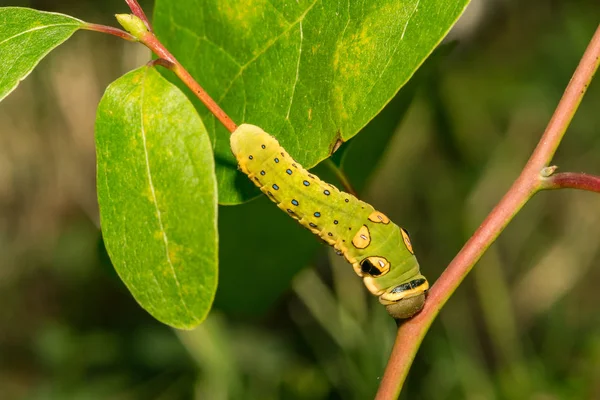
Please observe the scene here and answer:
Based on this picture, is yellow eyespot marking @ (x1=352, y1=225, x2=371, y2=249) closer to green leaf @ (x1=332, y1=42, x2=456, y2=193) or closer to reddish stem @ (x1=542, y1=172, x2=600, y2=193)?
reddish stem @ (x1=542, y1=172, x2=600, y2=193)

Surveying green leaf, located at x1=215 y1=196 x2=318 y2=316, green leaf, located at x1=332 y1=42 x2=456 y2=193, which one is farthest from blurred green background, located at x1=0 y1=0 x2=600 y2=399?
green leaf, located at x1=332 y1=42 x2=456 y2=193

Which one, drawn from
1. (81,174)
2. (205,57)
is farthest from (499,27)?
(205,57)

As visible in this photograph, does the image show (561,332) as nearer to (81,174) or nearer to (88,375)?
(88,375)

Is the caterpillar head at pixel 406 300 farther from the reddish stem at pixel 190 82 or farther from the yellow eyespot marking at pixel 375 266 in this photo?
the reddish stem at pixel 190 82

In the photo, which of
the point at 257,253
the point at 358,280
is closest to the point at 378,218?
the point at 257,253

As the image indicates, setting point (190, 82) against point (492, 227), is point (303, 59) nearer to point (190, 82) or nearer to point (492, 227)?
point (190, 82)

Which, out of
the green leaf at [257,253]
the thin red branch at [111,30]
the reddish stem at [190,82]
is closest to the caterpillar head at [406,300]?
the reddish stem at [190,82]
